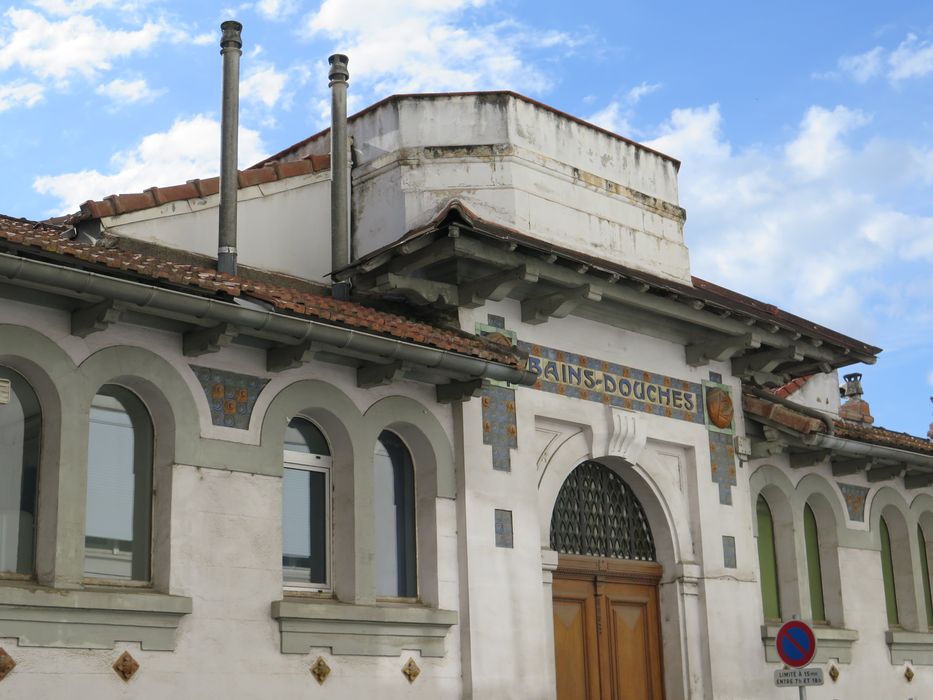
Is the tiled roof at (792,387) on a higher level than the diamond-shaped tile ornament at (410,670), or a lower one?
higher

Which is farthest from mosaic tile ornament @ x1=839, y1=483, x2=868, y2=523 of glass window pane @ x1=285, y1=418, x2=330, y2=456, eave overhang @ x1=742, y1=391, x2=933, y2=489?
glass window pane @ x1=285, y1=418, x2=330, y2=456

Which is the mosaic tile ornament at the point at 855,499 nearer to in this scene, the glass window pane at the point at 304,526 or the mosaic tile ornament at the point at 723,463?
the mosaic tile ornament at the point at 723,463

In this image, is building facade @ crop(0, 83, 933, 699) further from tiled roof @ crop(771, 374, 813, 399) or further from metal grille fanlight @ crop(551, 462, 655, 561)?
tiled roof @ crop(771, 374, 813, 399)

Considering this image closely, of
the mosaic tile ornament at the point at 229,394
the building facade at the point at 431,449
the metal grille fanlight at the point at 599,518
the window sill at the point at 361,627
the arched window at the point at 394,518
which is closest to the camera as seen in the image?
the building facade at the point at 431,449

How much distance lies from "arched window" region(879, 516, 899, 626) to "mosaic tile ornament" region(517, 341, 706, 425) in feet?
14.7

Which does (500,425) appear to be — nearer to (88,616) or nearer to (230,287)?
(230,287)

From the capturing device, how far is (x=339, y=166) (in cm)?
1396

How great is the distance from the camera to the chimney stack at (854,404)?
24.7 meters

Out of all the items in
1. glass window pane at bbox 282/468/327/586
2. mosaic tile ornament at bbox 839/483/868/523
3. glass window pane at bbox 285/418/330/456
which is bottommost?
glass window pane at bbox 282/468/327/586

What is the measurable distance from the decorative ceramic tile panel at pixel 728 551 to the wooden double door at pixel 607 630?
2.74ft

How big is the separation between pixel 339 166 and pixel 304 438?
329 cm

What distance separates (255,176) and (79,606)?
18.4ft

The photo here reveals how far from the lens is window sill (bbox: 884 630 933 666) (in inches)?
679

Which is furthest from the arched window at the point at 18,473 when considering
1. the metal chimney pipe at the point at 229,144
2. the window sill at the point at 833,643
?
the window sill at the point at 833,643
